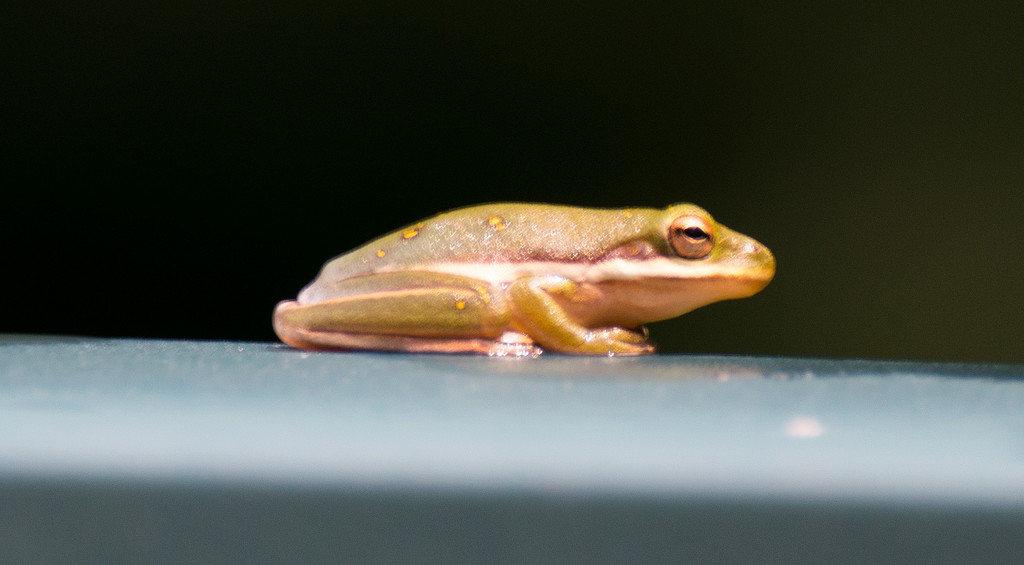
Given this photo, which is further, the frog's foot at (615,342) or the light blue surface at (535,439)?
the frog's foot at (615,342)

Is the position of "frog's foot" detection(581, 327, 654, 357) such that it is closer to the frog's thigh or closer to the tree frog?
the tree frog

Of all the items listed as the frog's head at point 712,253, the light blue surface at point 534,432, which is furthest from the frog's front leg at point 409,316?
the light blue surface at point 534,432

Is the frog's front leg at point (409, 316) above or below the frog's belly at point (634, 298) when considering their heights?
below

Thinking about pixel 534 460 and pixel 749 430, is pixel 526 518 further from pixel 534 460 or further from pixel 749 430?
pixel 749 430

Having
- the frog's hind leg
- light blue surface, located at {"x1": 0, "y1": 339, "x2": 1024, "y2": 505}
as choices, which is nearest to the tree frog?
the frog's hind leg

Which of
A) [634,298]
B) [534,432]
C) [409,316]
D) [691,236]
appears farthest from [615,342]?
[534,432]

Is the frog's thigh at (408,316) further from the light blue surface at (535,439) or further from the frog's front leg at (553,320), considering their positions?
the light blue surface at (535,439)
